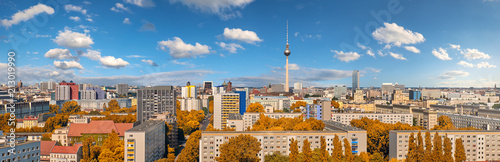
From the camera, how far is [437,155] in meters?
23.6

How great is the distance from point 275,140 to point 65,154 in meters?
19.8

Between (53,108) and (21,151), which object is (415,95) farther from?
(21,151)

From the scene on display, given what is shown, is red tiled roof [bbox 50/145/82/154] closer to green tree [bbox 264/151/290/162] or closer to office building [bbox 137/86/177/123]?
office building [bbox 137/86/177/123]

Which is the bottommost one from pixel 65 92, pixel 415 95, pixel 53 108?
pixel 53 108

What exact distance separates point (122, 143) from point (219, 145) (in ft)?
29.2

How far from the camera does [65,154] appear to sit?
89.7 ft

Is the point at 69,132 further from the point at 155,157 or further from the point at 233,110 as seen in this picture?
the point at 233,110

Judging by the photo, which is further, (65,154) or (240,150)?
(65,154)

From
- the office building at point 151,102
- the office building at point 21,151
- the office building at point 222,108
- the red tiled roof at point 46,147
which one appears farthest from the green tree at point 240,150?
the office building at point 151,102

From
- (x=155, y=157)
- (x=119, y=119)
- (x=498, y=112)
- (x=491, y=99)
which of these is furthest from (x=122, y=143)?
(x=491, y=99)

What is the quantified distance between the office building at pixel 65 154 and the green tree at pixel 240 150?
13.8 meters

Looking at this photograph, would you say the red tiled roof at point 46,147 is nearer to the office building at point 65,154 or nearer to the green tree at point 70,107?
the office building at point 65,154

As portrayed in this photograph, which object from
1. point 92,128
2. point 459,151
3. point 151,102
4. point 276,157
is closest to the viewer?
A: point 276,157

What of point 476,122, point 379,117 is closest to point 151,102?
point 379,117
